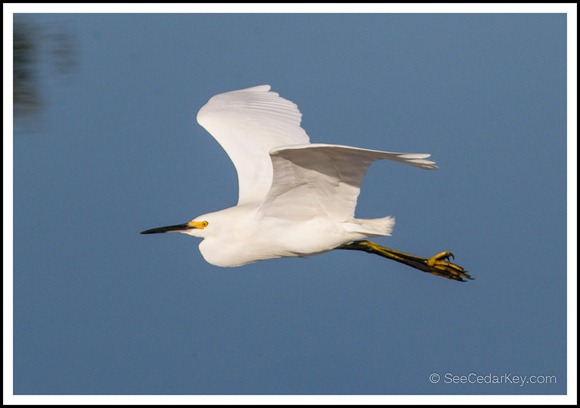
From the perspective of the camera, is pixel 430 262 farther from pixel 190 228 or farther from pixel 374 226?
pixel 190 228

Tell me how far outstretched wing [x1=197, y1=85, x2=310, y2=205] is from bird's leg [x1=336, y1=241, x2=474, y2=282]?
2.40 ft

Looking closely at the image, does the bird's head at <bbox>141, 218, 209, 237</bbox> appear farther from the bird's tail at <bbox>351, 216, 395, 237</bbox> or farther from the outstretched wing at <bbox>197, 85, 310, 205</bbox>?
the bird's tail at <bbox>351, 216, 395, 237</bbox>

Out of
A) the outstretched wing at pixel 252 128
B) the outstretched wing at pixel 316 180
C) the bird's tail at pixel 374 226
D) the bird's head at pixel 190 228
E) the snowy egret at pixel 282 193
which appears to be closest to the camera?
the outstretched wing at pixel 316 180

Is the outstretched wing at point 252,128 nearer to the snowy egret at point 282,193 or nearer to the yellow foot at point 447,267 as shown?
the snowy egret at point 282,193

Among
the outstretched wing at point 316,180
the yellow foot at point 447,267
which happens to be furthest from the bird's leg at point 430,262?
the outstretched wing at point 316,180

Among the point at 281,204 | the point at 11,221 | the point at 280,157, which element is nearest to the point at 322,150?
the point at 280,157

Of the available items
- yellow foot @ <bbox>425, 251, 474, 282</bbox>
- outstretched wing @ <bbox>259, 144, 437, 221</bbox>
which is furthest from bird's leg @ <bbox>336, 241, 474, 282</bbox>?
outstretched wing @ <bbox>259, 144, 437, 221</bbox>

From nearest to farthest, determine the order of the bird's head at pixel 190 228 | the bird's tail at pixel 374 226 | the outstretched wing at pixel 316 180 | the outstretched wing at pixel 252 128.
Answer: the outstretched wing at pixel 316 180 < the bird's tail at pixel 374 226 < the bird's head at pixel 190 228 < the outstretched wing at pixel 252 128

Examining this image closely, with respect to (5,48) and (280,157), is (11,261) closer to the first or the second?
(5,48)

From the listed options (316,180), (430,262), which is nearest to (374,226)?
(316,180)

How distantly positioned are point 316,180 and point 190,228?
3.06 feet

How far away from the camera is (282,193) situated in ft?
18.0

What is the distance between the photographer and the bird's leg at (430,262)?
6.40 metres

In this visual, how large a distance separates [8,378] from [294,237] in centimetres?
179
